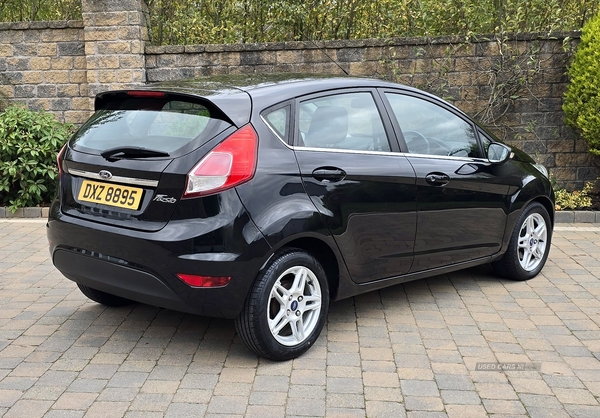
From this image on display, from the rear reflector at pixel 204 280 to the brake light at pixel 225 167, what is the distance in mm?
435

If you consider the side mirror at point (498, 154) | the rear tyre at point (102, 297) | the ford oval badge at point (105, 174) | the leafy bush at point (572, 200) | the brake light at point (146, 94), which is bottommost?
the leafy bush at point (572, 200)

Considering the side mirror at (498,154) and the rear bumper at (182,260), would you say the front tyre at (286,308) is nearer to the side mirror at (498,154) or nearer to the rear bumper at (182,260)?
the rear bumper at (182,260)

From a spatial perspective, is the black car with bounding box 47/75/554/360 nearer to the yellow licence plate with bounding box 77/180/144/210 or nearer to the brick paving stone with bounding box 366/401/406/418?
the yellow licence plate with bounding box 77/180/144/210

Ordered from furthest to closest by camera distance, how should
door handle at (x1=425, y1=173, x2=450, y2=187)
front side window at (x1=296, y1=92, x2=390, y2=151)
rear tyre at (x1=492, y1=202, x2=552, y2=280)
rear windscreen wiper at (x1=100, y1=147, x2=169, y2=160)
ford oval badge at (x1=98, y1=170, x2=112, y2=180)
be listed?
rear tyre at (x1=492, y1=202, x2=552, y2=280) → door handle at (x1=425, y1=173, x2=450, y2=187) → front side window at (x1=296, y1=92, x2=390, y2=151) → ford oval badge at (x1=98, y1=170, x2=112, y2=180) → rear windscreen wiper at (x1=100, y1=147, x2=169, y2=160)

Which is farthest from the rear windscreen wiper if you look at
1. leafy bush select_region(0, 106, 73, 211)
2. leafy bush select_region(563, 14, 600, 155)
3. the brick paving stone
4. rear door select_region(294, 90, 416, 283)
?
leafy bush select_region(563, 14, 600, 155)

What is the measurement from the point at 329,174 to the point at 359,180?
10.1 inches

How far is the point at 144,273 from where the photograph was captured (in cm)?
386

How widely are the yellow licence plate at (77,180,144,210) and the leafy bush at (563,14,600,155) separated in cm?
620

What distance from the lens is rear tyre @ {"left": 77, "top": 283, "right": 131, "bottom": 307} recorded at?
491cm

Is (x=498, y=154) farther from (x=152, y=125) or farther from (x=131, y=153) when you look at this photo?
(x=131, y=153)

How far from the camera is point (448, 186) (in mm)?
5004

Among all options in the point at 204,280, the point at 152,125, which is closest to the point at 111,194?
the point at 152,125

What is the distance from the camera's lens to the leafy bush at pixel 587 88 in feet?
26.8

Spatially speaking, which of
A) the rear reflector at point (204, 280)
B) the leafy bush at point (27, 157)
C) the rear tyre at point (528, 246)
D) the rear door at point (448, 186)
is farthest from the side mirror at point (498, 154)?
the leafy bush at point (27, 157)
